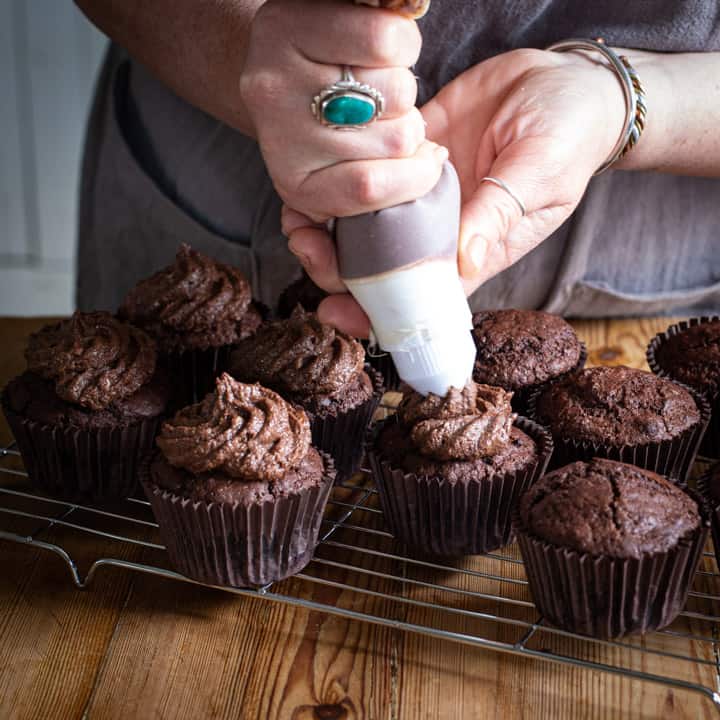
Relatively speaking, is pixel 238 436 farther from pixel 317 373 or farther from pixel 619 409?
pixel 619 409

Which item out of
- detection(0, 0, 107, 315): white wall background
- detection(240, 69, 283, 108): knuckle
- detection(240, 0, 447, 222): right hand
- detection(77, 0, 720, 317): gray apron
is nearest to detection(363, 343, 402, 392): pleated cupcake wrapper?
detection(77, 0, 720, 317): gray apron

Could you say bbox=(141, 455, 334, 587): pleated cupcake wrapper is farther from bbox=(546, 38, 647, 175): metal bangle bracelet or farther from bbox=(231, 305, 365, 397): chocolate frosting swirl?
bbox=(546, 38, 647, 175): metal bangle bracelet

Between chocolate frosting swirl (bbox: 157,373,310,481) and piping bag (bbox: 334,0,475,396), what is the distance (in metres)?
0.31

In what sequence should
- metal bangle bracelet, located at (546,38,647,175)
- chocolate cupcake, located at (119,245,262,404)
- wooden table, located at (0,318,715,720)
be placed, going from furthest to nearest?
1. chocolate cupcake, located at (119,245,262,404)
2. metal bangle bracelet, located at (546,38,647,175)
3. wooden table, located at (0,318,715,720)

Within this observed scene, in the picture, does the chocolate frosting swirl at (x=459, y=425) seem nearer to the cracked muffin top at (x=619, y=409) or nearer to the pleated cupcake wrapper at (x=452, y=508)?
the pleated cupcake wrapper at (x=452, y=508)

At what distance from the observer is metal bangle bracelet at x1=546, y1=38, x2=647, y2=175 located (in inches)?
98.0

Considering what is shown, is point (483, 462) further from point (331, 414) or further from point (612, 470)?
point (331, 414)

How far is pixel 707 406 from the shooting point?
2520 millimetres

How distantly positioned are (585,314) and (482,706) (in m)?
1.72

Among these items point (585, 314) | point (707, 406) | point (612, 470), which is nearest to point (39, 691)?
point (612, 470)

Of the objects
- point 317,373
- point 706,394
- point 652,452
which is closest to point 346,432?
point 317,373

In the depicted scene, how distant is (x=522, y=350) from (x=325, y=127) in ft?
3.96

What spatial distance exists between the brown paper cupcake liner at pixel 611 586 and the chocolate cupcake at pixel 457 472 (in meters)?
0.22

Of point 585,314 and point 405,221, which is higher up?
point 405,221
